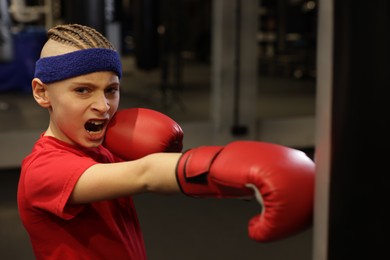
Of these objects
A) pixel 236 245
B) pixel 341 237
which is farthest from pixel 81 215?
pixel 236 245

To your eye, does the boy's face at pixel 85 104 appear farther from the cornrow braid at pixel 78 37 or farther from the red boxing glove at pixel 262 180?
the red boxing glove at pixel 262 180

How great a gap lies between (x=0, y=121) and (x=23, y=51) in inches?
84.5

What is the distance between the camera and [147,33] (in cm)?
605

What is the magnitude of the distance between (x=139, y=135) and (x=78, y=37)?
0.20 metres

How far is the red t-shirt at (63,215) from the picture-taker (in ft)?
3.23

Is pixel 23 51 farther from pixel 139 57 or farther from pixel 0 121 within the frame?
pixel 0 121

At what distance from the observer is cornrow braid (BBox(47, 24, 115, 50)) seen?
3.48ft

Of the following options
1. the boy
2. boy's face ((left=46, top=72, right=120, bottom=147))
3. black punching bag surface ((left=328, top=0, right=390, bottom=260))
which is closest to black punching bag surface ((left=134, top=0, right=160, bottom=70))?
the boy

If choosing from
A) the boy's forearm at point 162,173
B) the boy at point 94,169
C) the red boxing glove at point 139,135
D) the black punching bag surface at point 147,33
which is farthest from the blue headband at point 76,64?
the black punching bag surface at point 147,33

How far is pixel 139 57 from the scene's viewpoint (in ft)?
20.8

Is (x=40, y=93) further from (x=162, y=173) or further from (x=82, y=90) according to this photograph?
(x=162, y=173)

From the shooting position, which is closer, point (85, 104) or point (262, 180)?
point (262, 180)

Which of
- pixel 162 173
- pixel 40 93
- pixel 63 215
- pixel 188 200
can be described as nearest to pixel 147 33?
pixel 188 200

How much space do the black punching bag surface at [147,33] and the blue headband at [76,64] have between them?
16.2 ft
